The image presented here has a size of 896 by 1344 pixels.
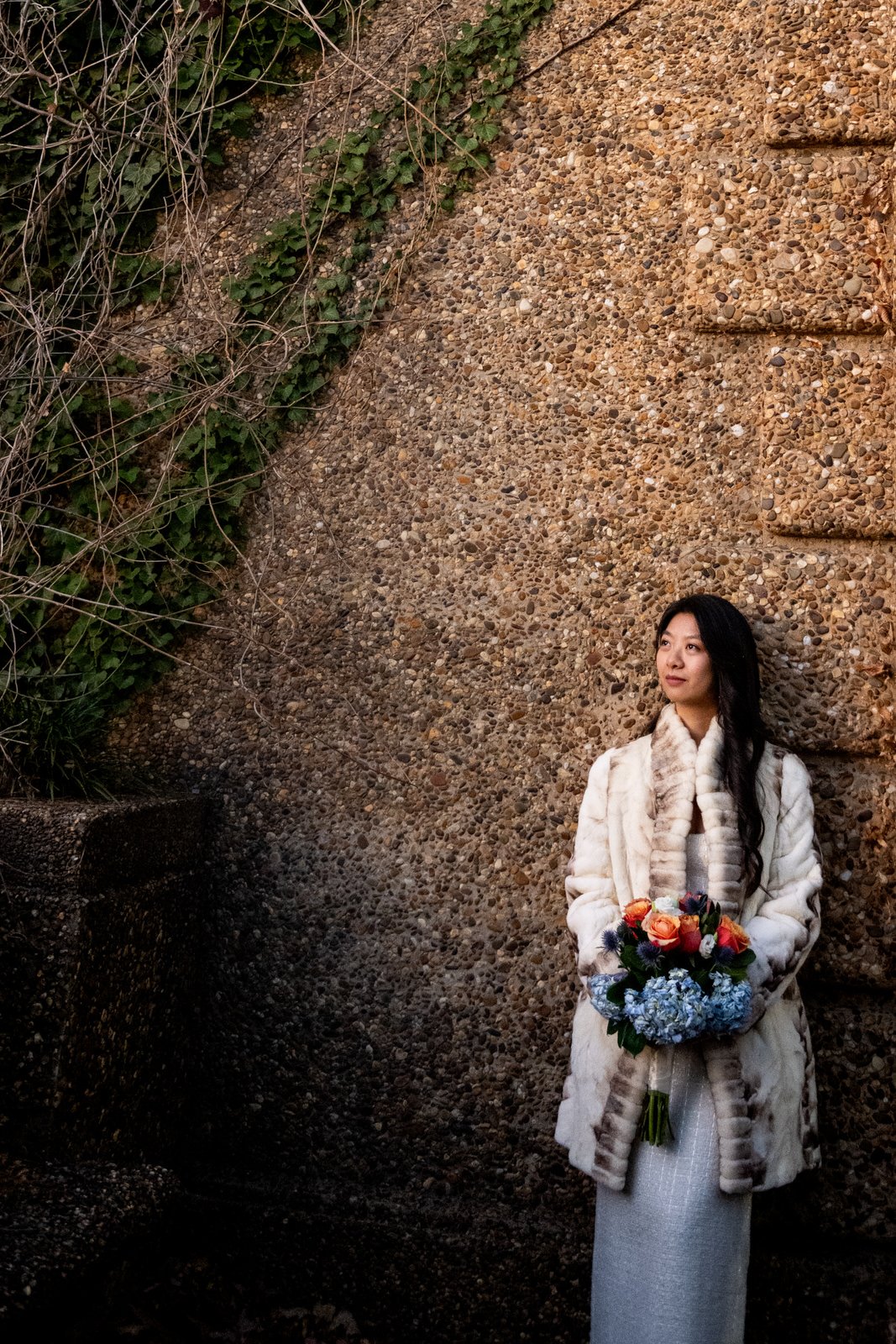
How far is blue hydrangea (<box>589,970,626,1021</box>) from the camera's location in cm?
239

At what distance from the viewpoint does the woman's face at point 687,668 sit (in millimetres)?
2732

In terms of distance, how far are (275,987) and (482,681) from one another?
1.14m

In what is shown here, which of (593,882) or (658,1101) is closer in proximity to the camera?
(658,1101)

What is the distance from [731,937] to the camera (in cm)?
235

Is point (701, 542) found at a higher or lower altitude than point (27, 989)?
higher

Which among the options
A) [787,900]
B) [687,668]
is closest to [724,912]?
[787,900]

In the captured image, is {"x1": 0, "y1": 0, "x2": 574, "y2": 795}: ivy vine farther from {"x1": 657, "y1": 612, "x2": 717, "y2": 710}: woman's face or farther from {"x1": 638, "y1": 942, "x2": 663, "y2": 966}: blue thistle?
{"x1": 638, "y1": 942, "x2": 663, "y2": 966}: blue thistle

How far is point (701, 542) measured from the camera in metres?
3.16

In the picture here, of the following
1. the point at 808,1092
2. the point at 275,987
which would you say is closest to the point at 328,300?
the point at 275,987

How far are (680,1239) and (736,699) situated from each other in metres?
1.24

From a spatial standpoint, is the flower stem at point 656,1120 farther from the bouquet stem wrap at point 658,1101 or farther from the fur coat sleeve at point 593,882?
the fur coat sleeve at point 593,882

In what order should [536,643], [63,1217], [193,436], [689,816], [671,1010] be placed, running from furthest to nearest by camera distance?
[193,436] < [536,643] < [689,816] < [63,1217] < [671,1010]

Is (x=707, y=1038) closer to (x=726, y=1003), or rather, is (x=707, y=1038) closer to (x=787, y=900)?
(x=726, y=1003)

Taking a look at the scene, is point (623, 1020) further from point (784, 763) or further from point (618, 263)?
point (618, 263)
